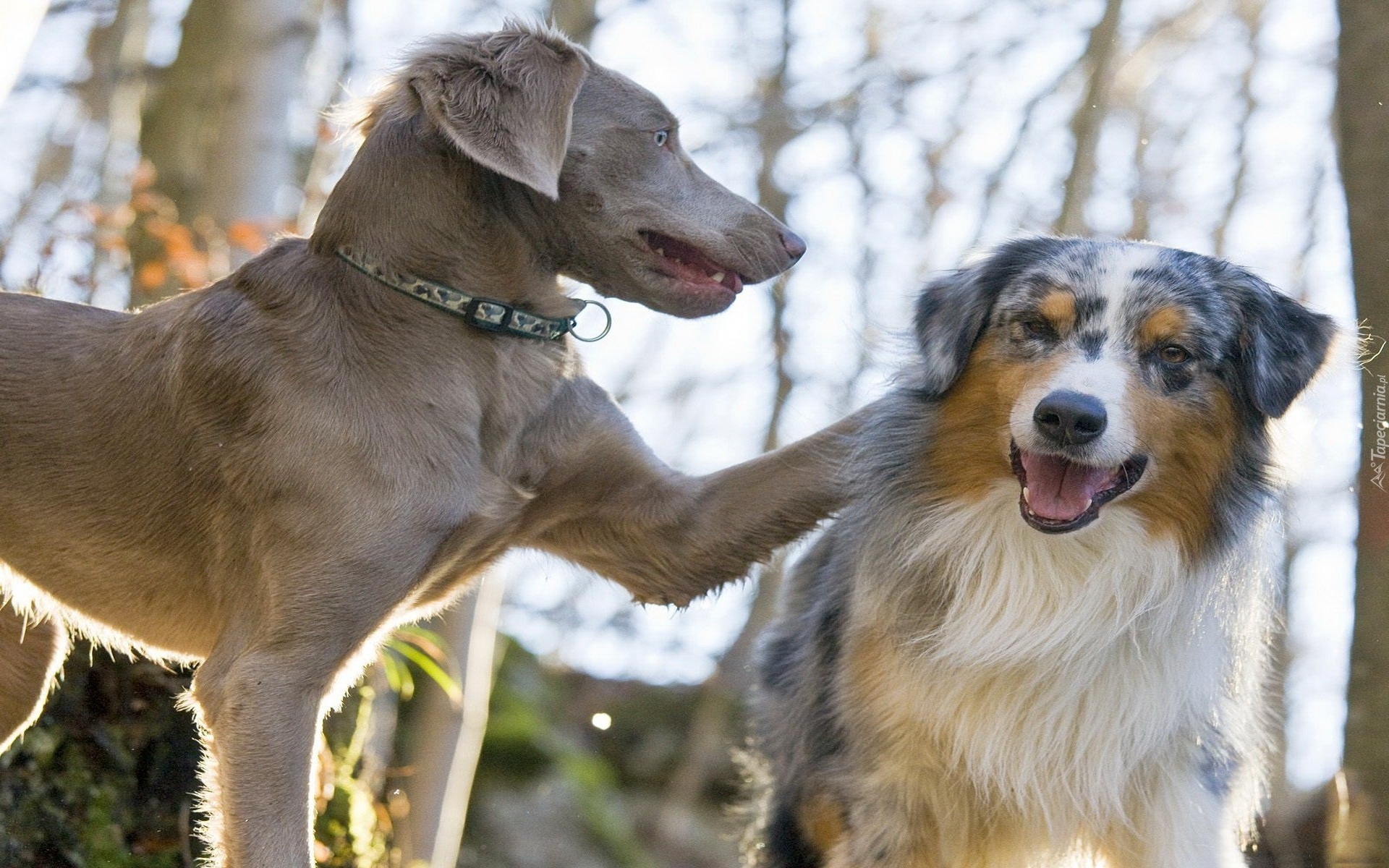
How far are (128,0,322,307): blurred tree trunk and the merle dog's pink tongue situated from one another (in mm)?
3669

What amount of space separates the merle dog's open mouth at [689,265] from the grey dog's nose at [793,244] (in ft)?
0.48

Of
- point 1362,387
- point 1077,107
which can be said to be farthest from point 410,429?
point 1077,107

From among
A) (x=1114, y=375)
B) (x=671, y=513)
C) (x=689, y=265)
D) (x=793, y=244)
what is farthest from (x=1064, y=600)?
(x=689, y=265)

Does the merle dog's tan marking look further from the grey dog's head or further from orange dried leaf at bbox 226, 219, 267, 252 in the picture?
orange dried leaf at bbox 226, 219, 267, 252

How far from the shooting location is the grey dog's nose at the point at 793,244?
3520 millimetres

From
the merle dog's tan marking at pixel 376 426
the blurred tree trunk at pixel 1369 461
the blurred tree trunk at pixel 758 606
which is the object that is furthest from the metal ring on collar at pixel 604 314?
the blurred tree trunk at pixel 758 606

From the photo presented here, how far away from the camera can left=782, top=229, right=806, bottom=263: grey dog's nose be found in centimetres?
352

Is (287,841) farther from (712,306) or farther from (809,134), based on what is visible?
(809,134)

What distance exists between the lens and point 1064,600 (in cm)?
365

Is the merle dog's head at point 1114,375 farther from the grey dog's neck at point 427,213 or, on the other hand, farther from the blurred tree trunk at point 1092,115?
the blurred tree trunk at point 1092,115

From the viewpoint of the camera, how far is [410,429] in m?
3.13

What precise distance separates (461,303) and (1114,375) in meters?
1.58

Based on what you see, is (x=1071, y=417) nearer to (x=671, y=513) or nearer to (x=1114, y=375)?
(x=1114, y=375)

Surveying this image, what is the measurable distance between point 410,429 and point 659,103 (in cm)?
106
